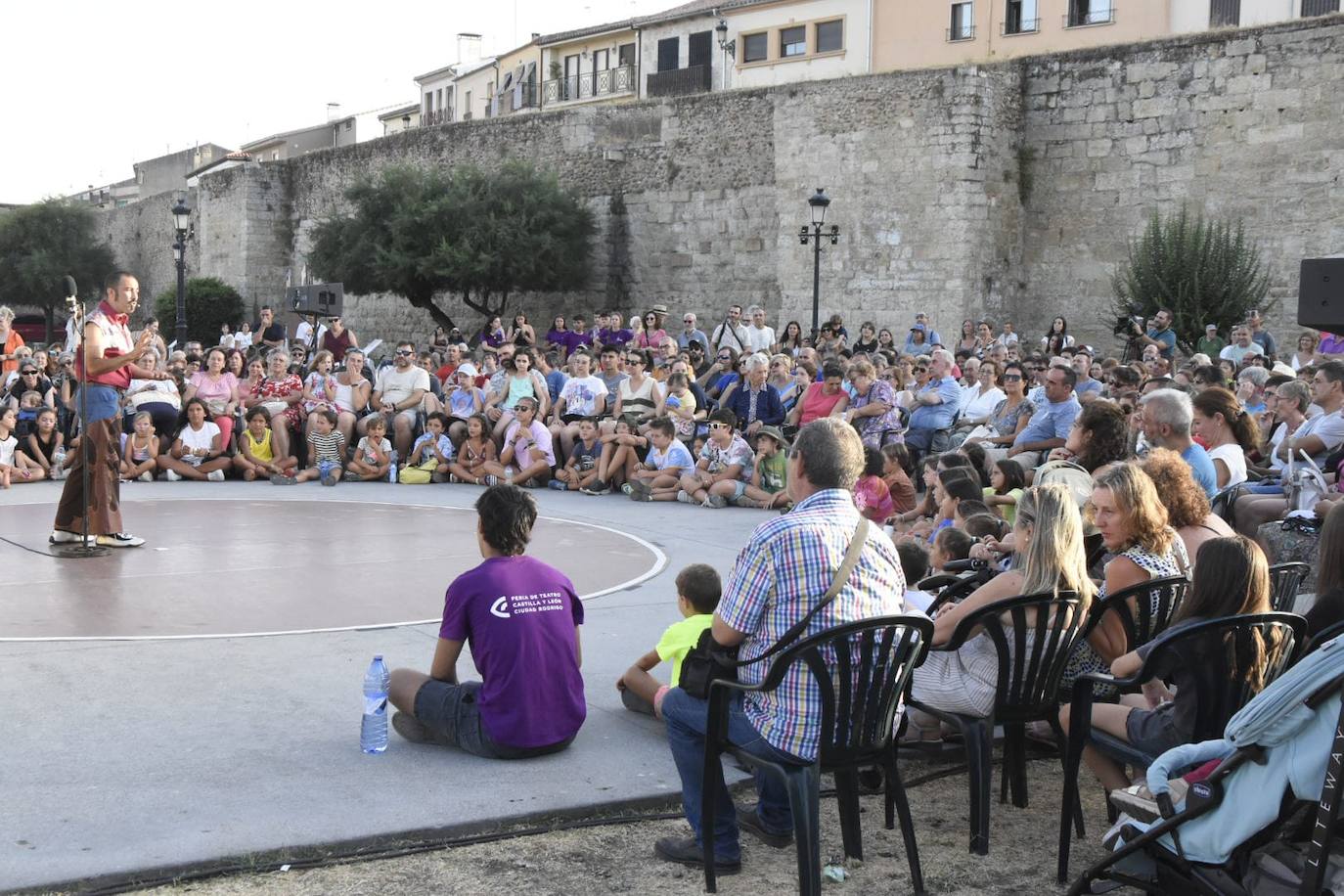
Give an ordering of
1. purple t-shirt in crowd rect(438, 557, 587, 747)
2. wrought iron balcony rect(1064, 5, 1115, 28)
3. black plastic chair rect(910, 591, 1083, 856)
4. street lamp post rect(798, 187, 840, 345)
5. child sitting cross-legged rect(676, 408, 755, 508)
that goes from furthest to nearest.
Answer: wrought iron balcony rect(1064, 5, 1115, 28) < street lamp post rect(798, 187, 840, 345) < child sitting cross-legged rect(676, 408, 755, 508) < purple t-shirt in crowd rect(438, 557, 587, 747) < black plastic chair rect(910, 591, 1083, 856)

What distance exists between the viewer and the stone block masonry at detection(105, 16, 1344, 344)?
1850 centimetres

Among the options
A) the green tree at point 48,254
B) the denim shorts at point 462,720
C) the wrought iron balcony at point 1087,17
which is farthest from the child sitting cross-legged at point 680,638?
the green tree at point 48,254

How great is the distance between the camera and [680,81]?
143ft

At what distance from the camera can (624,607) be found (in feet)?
24.0

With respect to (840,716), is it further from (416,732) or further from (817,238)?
(817,238)

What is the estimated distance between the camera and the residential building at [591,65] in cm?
4697

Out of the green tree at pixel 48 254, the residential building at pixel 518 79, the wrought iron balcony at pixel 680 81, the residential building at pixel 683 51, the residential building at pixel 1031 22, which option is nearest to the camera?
the residential building at pixel 1031 22

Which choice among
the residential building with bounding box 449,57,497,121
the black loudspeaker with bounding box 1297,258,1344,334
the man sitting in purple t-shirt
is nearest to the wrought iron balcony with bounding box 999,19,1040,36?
the residential building with bounding box 449,57,497,121

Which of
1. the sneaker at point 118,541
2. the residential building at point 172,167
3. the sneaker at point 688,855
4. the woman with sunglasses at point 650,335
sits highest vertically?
the residential building at point 172,167

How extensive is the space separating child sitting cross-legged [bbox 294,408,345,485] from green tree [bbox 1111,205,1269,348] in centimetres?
1012

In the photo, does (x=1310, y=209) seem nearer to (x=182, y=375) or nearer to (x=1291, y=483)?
(x=1291, y=483)

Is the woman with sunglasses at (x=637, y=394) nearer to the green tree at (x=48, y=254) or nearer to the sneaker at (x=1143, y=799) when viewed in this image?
the sneaker at (x=1143, y=799)

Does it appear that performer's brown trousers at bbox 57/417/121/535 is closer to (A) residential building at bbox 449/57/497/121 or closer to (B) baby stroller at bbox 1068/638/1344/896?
(B) baby stroller at bbox 1068/638/1344/896

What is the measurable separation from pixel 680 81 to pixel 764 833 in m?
41.5
